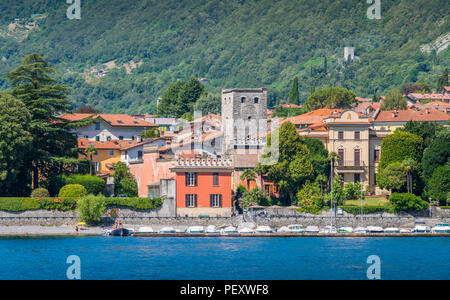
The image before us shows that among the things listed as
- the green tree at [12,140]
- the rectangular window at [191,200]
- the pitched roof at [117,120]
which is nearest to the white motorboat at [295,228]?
the rectangular window at [191,200]

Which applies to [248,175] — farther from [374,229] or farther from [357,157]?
[357,157]

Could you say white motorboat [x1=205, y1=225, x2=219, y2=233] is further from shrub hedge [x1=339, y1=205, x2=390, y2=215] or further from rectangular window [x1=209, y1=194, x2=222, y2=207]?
shrub hedge [x1=339, y1=205, x2=390, y2=215]

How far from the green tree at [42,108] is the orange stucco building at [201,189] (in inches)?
458

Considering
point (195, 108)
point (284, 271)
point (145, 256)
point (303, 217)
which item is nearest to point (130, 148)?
point (303, 217)

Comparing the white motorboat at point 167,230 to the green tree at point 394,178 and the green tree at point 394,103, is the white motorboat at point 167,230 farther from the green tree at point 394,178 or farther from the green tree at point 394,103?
the green tree at point 394,103

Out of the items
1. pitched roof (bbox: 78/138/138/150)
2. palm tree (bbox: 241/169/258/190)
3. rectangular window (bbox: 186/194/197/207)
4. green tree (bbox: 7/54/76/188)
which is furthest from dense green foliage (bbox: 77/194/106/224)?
pitched roof (bbox: 78/138/138/150)

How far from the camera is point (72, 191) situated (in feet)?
251

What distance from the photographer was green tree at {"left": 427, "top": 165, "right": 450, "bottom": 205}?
265ft

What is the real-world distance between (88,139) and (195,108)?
129 ft

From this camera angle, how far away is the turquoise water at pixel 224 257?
176ft

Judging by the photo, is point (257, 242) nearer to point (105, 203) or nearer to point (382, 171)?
point (105, 203)

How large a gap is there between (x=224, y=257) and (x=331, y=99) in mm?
86118

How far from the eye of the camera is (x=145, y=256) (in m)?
60.0

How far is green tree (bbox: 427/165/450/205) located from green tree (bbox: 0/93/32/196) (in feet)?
117
